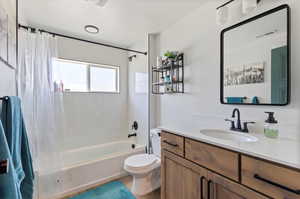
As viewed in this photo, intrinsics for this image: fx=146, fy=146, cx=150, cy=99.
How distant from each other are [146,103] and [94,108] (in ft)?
3.25

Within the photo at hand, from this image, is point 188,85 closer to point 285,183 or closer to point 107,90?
point 285,183

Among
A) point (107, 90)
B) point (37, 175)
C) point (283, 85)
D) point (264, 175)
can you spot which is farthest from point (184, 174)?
point (107, 90)

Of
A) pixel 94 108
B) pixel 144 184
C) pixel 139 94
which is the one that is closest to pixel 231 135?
pixel 144 184

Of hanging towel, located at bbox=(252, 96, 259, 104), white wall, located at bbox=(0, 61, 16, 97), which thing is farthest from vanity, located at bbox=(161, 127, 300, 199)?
white wall, located at bbox=(0, 61, 16, 97)

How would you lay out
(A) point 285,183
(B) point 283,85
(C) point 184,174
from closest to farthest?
(A) point 285,183 → (B) point 283,85 → (C) point 184,174

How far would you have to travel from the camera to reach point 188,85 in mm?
1896

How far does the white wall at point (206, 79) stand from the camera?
1.04m

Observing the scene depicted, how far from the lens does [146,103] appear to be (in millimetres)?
2549

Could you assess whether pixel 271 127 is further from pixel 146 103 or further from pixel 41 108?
pixel 41 108

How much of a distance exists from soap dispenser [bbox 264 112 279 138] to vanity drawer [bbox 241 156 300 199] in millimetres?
448

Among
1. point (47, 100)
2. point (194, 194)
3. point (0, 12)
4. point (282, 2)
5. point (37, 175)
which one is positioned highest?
point (282, 2)

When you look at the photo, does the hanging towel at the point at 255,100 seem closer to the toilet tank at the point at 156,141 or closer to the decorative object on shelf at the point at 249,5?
the decorative object on shelf at the point at 249,5

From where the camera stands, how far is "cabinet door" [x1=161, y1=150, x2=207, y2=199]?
41.8 inches

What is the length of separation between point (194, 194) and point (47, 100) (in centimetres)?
192
